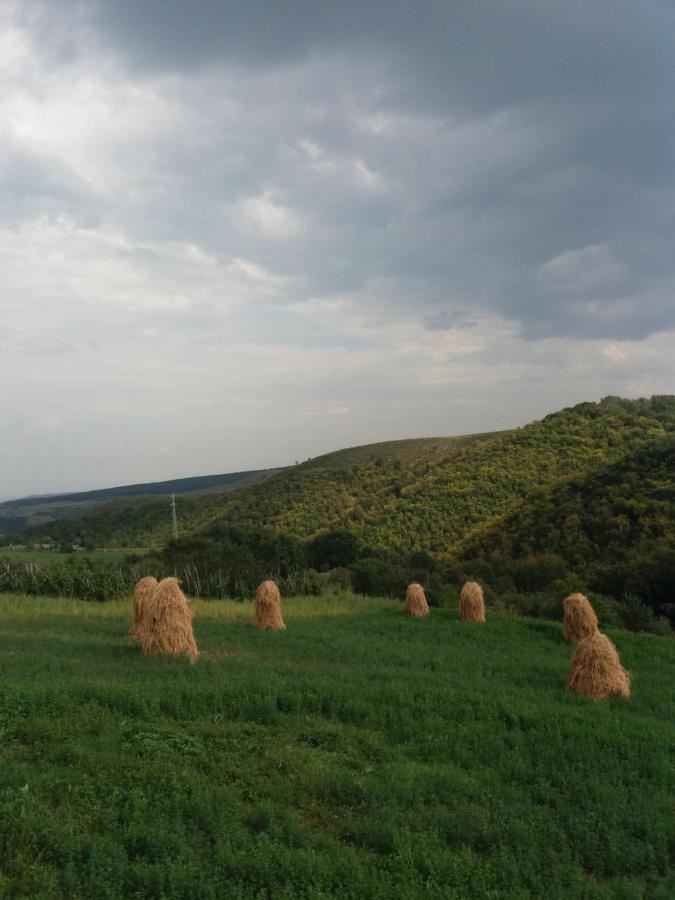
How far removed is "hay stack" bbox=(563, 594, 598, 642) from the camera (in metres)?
15.0

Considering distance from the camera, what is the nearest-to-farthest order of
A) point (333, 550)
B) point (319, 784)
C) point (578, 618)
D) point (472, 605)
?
point (319, 784)
point (578, 618)
point (472, 605)
point (333, 550)

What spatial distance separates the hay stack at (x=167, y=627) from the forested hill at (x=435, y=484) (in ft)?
84.4

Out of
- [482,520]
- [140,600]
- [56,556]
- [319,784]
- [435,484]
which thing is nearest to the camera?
[319,784]

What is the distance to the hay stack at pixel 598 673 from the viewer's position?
9.70 meters

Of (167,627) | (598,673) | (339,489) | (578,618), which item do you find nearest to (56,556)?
(339,489)

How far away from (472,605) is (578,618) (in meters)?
3.28

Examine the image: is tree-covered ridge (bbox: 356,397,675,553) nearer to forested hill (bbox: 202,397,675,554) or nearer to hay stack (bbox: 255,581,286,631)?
forested hill (bbox: 202,397,675,554)

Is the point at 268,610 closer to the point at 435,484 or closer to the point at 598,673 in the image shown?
the point at 598,673

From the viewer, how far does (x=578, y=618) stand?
49.8 ft

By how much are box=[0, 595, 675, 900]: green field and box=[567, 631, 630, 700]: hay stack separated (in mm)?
242

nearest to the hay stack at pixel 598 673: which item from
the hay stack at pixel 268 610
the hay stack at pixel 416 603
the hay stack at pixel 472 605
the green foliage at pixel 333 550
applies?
the hay stack at pixel 268 610

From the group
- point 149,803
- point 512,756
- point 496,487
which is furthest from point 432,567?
point 149,803

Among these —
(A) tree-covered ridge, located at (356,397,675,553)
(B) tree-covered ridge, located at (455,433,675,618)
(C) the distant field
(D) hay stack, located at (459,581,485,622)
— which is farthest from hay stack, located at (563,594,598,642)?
(C) the distant field

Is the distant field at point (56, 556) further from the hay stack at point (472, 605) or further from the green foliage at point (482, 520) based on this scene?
the hay stack at point (472, 605)
